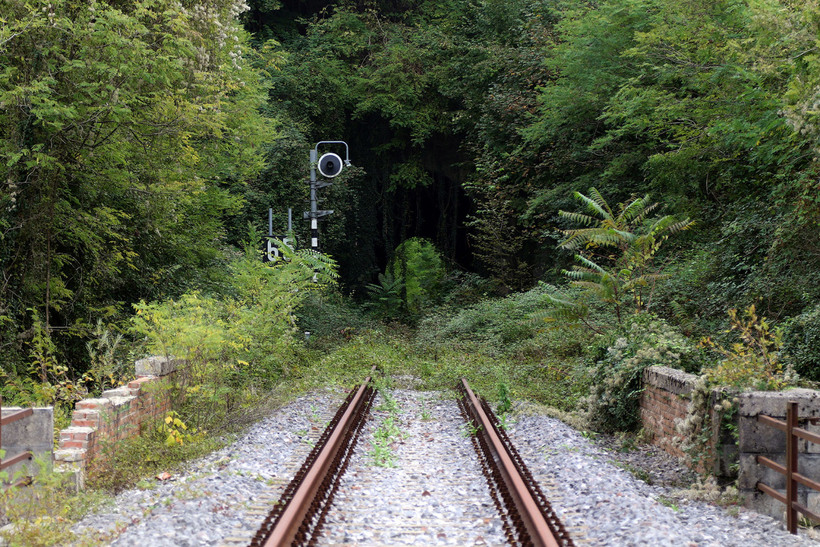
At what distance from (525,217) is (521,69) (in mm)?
6512

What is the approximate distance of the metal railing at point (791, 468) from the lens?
5016 millimetres

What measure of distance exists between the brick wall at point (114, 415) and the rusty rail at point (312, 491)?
192 centimetres

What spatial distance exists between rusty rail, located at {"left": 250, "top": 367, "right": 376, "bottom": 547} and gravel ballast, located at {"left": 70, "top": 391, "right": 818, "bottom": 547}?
17cm

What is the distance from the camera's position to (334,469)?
22.4 feet

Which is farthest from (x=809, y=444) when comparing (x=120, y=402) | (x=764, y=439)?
(x=120, y=402)

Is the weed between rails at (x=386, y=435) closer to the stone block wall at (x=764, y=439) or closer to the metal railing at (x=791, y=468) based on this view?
the stone block wall at (x=764, y=439)

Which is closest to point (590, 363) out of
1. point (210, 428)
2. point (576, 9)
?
point (210, 428)

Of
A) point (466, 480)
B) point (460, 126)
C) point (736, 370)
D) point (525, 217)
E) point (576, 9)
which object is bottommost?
point (466, 480)

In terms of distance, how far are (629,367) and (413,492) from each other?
12.8ft

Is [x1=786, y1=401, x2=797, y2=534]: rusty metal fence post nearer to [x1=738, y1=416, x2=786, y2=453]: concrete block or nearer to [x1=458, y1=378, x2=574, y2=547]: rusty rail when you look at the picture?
[x1=738, y1=416, x2=786, y2=453]: concrete block

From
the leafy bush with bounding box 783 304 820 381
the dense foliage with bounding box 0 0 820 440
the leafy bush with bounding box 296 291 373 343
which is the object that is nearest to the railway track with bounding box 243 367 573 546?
the dense foliage with bounding box 0 0 820 440

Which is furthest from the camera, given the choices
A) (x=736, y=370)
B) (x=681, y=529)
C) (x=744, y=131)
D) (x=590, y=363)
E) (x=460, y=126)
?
(x=460, y=126)

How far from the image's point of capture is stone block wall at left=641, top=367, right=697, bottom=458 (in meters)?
7.19

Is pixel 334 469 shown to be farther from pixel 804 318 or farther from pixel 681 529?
pixel 804 318
